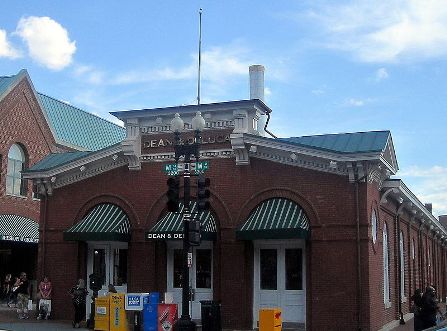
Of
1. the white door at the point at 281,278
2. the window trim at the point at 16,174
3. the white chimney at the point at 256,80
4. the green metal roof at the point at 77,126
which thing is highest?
the green metal roof at the point at 77,126

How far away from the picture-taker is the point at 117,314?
19.4 metres

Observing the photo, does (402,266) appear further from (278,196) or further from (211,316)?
(211,316)

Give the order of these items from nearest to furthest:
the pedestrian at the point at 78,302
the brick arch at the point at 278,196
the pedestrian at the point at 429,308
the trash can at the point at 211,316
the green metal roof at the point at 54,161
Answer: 1. the pedestrian at the point at 429,308
2. the trash can at the point at 211,316
3. the brick arch at the point at 278,196
4. the pedestrian at the point at 78,302
5. the green metal roof at the point at 54,161

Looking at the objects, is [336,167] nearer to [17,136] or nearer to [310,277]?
[310,277]

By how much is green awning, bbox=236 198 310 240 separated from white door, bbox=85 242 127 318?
4.96 metres

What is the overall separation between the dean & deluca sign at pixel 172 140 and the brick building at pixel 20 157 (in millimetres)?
13015

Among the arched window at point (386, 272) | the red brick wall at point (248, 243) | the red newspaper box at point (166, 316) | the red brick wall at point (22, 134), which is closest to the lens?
the red newspaper box at point (166, 316)

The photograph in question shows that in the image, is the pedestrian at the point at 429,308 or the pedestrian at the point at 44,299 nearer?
the pedestrian at the point at 429,308

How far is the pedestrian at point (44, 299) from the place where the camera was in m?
23.5

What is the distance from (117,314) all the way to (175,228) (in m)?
3.26

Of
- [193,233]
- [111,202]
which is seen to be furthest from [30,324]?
[193,233]

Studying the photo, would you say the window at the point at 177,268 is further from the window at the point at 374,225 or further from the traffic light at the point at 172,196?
the window at the point at 374,225

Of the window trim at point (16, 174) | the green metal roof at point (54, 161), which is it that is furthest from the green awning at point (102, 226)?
the window trim at point (16, 174)

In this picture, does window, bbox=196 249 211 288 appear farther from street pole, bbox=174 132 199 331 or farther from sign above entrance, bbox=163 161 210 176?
street pole, bbox=174 132 199 331
